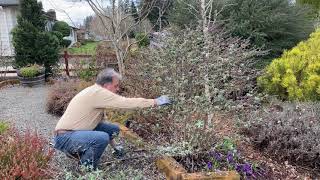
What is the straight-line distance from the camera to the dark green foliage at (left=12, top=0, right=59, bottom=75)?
15039 millimetres

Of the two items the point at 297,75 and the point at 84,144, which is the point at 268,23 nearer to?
the point at 297,75

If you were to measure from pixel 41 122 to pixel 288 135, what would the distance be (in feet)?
15.3

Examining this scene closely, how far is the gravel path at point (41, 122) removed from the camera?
14.8ft

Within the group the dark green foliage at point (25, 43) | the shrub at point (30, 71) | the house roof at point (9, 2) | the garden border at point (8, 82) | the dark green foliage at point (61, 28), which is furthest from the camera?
the dark green foliage at point (61, 28)

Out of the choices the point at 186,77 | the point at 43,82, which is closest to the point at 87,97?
the point at 186,77

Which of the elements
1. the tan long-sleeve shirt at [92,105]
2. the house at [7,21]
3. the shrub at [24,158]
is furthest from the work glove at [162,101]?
the house at [7,21]

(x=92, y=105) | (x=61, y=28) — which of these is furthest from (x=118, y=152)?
(x=61, y=28)

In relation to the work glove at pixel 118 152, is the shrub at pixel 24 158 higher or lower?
higher

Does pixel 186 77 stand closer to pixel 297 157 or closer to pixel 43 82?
pixel 297 157

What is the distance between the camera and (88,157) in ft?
14.2

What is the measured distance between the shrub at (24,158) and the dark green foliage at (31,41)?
11.1 m

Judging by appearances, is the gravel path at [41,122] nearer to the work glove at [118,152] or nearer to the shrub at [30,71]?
the work glove at [118,152]

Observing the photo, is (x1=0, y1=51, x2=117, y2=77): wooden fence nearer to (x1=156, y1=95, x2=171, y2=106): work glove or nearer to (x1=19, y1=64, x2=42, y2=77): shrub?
(x1=19, y1=64, x2=42, y2=77): shrub

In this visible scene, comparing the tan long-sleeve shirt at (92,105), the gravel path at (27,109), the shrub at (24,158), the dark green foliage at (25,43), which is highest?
the dark green foliage at (25,43)
